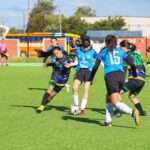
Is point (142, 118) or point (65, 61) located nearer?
point (142, 118)

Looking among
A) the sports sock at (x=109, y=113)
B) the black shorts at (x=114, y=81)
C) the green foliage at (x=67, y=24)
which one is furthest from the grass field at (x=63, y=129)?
the green foliage at (x=67, y=24)

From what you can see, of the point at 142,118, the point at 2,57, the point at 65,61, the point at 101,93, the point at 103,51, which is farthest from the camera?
the point at 2,57

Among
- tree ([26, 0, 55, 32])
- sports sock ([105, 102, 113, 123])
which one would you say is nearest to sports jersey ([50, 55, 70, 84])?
sports sock ([105, 102, 113, 123])

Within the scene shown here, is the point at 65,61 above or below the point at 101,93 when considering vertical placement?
above

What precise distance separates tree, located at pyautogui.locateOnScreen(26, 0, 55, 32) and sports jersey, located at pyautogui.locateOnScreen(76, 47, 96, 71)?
95.4 meters

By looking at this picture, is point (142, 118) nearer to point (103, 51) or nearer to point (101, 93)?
point (103, 51)

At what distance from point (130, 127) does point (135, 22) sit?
120m

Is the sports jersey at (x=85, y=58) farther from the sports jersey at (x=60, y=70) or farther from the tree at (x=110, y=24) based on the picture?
the tree at (x=110, y=24)

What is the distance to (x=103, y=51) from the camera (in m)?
11.8

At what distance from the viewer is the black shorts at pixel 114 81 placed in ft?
37.8

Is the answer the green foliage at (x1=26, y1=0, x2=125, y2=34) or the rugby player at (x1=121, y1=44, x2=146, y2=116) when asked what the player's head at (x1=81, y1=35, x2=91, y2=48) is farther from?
the green foliage at (x1=26, y1=0, x2=125, y2=34)

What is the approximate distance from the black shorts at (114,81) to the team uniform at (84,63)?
271cm

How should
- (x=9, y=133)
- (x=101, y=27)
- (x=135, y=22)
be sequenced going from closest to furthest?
1. (x=9, y=133)
2. (x=101, y=27)
3. (x=135, y=22)

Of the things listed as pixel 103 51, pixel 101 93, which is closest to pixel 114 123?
pixel 103 51
